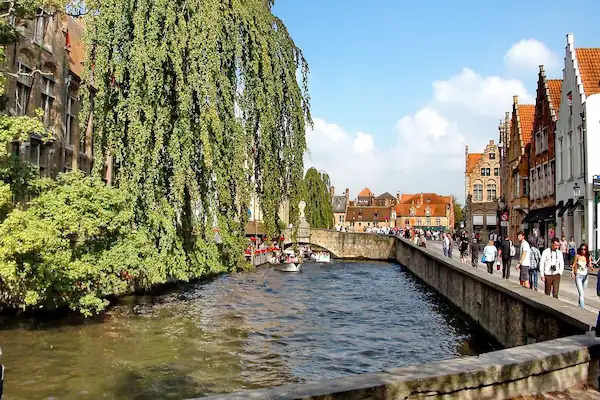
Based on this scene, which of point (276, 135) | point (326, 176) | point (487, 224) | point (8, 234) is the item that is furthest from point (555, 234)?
point (487, 224)

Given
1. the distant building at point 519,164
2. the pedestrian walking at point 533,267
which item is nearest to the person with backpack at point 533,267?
the pedestrian walking at point 533,267

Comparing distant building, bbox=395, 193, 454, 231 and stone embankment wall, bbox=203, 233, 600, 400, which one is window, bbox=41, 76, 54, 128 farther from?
distant building, bbox=395, 193, 454, 231

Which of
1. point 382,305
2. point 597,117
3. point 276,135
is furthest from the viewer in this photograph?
point 597,117

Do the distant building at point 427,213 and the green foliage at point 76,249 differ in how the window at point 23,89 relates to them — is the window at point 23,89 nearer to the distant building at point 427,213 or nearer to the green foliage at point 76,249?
the green foliage at point 76,249

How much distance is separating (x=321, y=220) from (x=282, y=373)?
181ft

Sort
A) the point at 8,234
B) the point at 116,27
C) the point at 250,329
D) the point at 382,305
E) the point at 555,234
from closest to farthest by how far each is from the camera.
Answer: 1. the point at 8,234
2. the point at 116,27
3. the point at 250,329
4. the point at 382,305
5. the point at 555,234

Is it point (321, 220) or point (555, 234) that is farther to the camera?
point (321, 220)

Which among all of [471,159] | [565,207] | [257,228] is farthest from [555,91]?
[471,159]

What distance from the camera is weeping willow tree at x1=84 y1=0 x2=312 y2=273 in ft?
49.4

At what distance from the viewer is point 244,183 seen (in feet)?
55.3

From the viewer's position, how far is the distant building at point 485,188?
7306 cm

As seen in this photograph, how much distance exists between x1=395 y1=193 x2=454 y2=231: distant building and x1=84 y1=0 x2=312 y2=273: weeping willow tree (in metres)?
106

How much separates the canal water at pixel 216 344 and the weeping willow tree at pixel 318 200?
1533 inches

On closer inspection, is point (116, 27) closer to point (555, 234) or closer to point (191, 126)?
point (191, 126)
